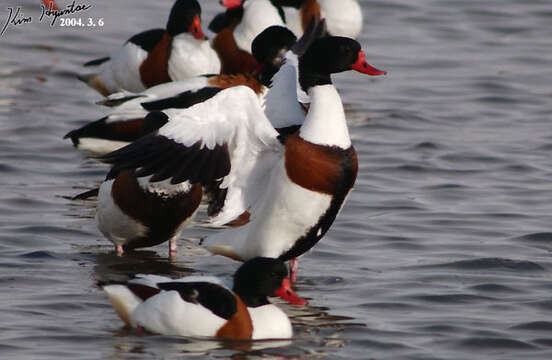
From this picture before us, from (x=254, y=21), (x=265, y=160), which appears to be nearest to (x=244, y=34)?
(x=254, y=21)

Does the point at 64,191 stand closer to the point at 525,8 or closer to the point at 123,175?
the point at 123,175

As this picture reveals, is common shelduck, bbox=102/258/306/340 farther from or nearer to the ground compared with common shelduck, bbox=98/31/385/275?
nearer to the ground

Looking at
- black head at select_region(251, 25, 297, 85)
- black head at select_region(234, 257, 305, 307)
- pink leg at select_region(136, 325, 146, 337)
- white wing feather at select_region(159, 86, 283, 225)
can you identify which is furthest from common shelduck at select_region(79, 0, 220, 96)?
pink leg at select_region(136, 325, 146, 337)

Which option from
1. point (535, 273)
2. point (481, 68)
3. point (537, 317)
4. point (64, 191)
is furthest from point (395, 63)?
point (537, 317)

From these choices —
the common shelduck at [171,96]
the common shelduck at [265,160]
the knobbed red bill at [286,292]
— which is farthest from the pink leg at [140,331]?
the common shelduck at [171,96]

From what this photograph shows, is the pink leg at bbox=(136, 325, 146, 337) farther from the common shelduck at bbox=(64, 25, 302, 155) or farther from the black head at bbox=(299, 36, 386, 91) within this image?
the common shelduck at bbox=(64, 25, 302, 155)

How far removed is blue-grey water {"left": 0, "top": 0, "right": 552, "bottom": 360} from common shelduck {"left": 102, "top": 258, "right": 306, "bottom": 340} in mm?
95

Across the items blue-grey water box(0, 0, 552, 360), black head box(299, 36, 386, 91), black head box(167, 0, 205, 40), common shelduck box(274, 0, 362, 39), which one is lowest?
blue-grey water box(0, 0, 552, 360)

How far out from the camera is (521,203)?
36.5 ft

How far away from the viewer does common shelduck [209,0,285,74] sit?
45.7ft

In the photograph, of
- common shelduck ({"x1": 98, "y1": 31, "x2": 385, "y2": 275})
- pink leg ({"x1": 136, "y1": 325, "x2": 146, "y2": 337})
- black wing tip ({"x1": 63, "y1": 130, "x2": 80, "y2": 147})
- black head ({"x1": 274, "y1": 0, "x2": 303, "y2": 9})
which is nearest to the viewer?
pink leg ({"x1": 136, "y1": 325, "x2": 146, "y2": 337})

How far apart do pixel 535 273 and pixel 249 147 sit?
231cm

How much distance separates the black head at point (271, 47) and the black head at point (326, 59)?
2195 mm

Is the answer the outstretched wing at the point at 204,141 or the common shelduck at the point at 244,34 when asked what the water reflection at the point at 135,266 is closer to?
the outstretched wing at the point at 204,141
